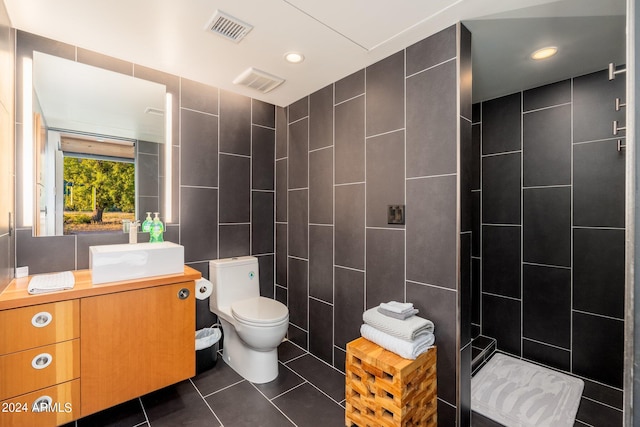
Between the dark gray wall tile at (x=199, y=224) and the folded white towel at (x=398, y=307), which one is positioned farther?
the dark gray wall tile at (x=199, y=224)

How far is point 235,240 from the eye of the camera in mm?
2730

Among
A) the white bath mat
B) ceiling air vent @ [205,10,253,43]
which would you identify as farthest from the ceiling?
the white bath mat

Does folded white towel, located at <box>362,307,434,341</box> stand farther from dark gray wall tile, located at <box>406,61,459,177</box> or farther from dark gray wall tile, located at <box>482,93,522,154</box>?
dark gray wall tile, located at <box>482,93,522,154</box>

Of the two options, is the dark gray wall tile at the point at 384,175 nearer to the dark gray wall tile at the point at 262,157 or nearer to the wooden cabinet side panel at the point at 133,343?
the dark gray wall tile at the point at 262,157

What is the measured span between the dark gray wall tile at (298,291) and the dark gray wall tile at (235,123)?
1.18m

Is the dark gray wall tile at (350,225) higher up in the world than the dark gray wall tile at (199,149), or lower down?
lower down

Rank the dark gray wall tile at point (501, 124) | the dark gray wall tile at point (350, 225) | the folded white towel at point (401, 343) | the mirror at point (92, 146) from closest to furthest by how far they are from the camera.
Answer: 1. the folded white towel at point (401, 343)
2. the mirror at point (92, 146)
3. the dark gray wall tile at point (350, 225)
4. the dark gray wall tile at point (501, 124)

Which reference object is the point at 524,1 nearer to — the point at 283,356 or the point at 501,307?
the point at 501,307

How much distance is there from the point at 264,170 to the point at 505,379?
2.72 meters

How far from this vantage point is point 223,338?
2627mm

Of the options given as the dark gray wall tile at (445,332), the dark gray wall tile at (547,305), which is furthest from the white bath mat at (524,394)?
the dark gray wall tile at (445,332)

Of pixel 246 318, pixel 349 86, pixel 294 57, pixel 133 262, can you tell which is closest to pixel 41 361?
pixel 133 262

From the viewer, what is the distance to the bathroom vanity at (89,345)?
1.43 m

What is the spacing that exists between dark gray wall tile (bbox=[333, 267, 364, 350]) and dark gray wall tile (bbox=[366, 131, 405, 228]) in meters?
0.46
